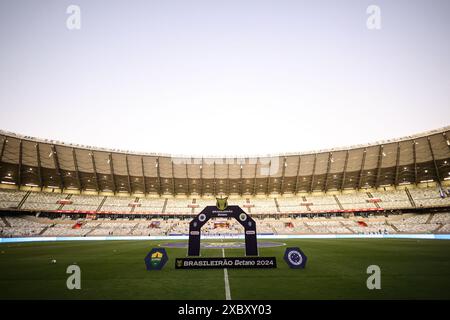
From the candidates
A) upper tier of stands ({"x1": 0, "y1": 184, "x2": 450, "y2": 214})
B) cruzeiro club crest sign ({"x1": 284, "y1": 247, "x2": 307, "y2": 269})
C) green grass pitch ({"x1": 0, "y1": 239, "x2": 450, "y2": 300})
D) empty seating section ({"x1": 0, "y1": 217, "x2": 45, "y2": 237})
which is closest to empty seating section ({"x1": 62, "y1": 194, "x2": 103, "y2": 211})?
upper tier of stands ({"x1": 0, "y1": 184, "x2": 450, "y2": 214})

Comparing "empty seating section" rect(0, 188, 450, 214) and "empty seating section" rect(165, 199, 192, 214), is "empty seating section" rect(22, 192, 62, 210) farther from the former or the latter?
"empty seating section" rect(165, 199, 192, 214)

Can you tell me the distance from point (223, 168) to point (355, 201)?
114 feet

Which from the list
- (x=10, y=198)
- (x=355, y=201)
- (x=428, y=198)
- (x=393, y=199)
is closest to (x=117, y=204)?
(x=10, y=198)

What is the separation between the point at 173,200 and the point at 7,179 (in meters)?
38.6

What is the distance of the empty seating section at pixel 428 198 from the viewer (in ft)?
171

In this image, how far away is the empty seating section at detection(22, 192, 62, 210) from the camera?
5433 centimetres

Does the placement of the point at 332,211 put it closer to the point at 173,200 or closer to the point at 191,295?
the point at 173,200

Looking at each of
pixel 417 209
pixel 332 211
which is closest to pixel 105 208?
pixel 332 211

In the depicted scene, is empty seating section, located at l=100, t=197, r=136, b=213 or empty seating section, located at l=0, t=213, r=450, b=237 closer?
empty seating section, located at l=0, t=213, r=450, b=237

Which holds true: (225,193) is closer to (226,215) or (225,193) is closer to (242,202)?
(242,202)

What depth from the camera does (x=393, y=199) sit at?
59.1m

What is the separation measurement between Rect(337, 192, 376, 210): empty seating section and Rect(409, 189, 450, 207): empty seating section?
8.99 meters
